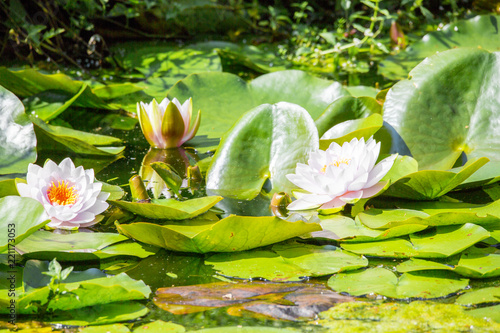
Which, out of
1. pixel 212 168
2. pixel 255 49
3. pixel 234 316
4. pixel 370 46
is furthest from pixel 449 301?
pixel 370 46

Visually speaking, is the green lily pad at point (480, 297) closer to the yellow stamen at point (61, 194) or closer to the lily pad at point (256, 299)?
the lily pad at point (256, 299)

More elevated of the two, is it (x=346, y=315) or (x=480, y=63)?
(x=480, y=63)

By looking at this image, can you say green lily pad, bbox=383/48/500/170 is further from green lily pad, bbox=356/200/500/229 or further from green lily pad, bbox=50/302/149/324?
green lily pad, bbox=50/302/149/324

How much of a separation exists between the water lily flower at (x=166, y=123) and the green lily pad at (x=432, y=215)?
34.4 inches

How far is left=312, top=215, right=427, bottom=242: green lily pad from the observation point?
1196 millimetres

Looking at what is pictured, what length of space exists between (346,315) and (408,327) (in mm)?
117

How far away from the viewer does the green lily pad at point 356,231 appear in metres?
1.20

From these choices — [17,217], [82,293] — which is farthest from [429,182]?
[17,217]

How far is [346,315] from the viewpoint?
3.04ft

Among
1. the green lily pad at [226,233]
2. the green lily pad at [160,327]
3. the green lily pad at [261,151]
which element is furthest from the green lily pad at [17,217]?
the green lily pad at [261,151]

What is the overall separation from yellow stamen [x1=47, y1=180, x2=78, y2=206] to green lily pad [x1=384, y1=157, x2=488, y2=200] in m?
0.92

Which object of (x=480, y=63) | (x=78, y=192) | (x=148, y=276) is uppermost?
(x=480, y=63)

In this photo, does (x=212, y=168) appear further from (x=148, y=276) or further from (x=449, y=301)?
(x=449, y=301)

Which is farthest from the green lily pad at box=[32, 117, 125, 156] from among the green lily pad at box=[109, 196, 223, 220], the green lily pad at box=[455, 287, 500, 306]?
the green lily pad at box=[455, 287, 500, 306]
